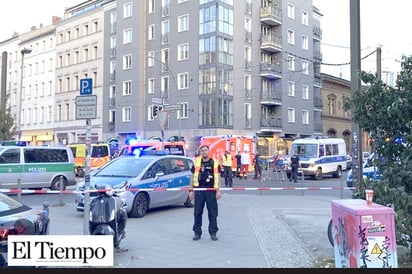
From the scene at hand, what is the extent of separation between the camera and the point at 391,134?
8.24 metres

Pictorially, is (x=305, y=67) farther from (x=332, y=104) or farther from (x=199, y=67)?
(x=199, y=67)

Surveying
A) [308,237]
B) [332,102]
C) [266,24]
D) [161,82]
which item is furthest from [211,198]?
[332,102]

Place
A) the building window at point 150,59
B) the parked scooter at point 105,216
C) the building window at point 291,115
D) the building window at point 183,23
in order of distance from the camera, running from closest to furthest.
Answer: the parked scooter at point 105,216
the building window at point 183,23
the building window at point 150,59
the building window at point 291,115

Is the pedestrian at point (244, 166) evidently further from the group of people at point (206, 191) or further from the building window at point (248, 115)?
the group of people at point (206, 191)

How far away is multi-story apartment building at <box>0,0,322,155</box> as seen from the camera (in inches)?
1842

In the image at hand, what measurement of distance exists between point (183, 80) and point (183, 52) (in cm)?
262

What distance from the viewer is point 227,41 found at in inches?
1859

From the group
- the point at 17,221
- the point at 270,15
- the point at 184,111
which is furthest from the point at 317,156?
the point at 17,221

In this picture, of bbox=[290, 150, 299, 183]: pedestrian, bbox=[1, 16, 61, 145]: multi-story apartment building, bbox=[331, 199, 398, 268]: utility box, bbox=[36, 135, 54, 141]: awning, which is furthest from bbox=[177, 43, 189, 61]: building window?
bbox=[331, 199, 398, 268]: utility box

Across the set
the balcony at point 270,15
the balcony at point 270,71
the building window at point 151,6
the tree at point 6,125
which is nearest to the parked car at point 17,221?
the tree at point 6,125

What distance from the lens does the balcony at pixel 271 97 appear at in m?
50.5

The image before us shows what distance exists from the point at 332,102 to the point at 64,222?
5361 cm

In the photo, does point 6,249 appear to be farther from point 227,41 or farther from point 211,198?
point 227,41

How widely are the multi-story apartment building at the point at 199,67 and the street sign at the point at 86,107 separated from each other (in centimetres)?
3427
